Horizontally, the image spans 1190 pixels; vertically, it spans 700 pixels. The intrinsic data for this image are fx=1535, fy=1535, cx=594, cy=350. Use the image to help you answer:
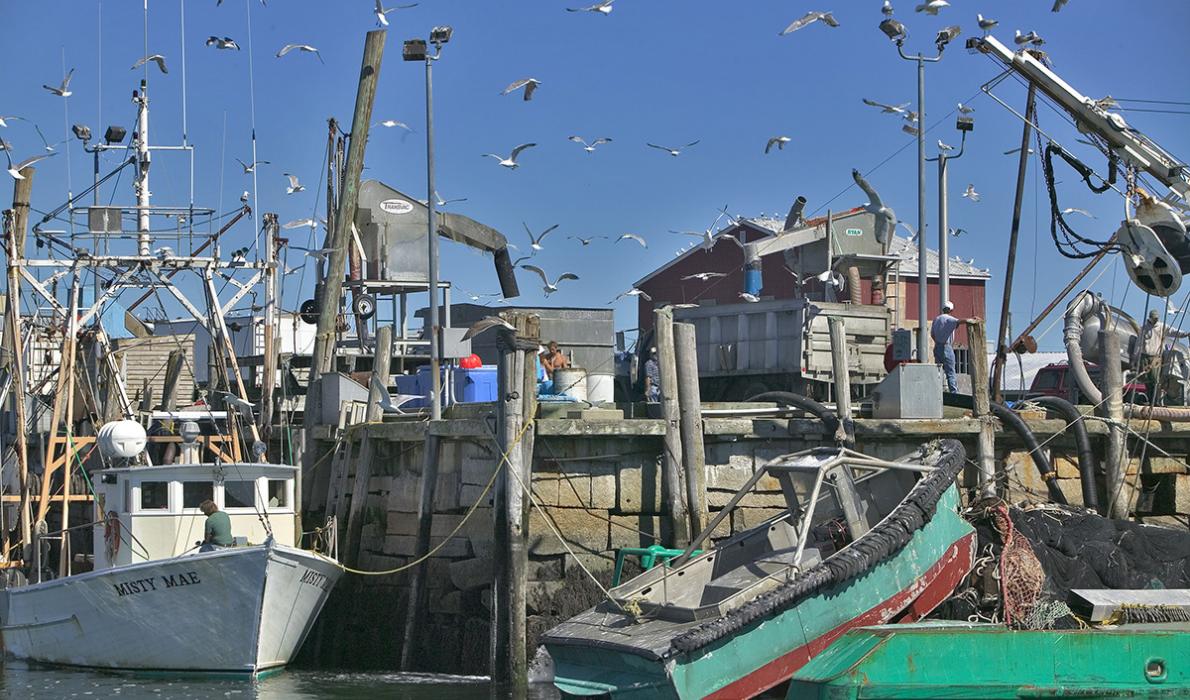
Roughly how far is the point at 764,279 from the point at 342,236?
2040 centimetres

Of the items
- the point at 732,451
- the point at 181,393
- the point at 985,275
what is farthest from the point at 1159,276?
the point at 985,275

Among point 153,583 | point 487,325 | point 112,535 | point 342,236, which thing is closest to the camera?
point 153,583

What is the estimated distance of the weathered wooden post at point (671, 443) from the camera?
15492mm

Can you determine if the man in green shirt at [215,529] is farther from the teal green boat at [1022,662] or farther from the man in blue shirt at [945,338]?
the man in blue shirt at [945,338]

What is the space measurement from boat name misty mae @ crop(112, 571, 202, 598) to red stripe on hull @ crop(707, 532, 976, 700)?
23.5 feet

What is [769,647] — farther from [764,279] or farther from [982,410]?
[764,279]

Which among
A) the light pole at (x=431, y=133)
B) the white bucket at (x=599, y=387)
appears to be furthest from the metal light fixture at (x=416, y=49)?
the white bucket at (x=599, y=387)

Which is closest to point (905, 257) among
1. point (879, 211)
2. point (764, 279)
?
point (764, 279)

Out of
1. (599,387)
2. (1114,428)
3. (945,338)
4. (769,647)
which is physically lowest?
(769,647)

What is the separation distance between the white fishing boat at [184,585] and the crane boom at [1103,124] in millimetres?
10054

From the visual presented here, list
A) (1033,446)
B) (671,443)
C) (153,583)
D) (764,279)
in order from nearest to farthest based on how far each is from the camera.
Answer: (671,443) → (1033,446) → (153,583) → (764,279)

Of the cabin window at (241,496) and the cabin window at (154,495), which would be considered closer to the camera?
the cabin window at (154,495)

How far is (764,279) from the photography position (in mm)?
39469

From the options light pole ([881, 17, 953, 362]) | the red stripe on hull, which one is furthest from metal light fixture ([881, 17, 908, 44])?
the red stripe on hull
